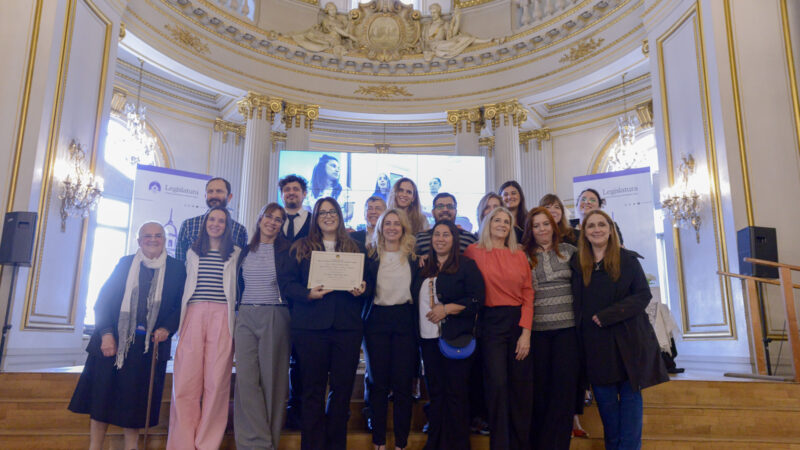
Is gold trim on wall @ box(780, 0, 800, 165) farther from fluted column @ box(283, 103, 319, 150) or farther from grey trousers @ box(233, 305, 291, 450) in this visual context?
fluted column @ box(283, 103, 319, 150)

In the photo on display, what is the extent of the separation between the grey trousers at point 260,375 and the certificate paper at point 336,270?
0.38 metres

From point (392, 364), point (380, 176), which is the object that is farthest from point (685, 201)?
point (392, 364)

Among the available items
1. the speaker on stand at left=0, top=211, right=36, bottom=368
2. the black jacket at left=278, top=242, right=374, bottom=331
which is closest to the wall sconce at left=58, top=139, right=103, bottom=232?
the speaker on stand at left=0, top=211, right=36, bottom=368

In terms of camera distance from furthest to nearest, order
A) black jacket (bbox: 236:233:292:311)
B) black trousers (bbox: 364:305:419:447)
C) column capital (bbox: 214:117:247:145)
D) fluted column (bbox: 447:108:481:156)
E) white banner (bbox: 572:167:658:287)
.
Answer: column capital (bbox: 214:117:247:145) → fluted column (bbox: 447:108:481:156) → white banner (bbox: 572:167:658:287) → black jacket (bbox: 236:233:292:311) → black trousers (bbox: 364:305:419:447)

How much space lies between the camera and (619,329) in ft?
11.5

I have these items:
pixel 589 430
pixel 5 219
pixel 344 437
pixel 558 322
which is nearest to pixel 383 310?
pixel 344 437

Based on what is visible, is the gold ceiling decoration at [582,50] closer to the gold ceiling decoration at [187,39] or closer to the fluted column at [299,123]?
the fluted column at [299,123]

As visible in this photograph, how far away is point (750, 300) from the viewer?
624 cm

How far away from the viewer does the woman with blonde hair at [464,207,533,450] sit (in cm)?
350

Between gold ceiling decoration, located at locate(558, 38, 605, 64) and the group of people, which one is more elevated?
gold ceiling decoration, located at locate(558, 38, 605, 64)

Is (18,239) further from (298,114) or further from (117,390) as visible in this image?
(298,114)

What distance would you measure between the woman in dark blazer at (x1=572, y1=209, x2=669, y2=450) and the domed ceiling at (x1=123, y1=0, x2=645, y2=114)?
6.98m

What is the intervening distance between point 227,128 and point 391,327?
32.0 feet

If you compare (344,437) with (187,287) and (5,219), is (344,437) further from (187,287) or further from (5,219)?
(5,219)
